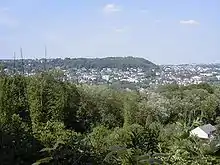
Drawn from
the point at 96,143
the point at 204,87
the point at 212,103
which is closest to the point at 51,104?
the point at 96,143

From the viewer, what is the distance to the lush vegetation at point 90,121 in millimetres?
5238

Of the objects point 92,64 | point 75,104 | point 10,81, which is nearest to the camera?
point 10,81

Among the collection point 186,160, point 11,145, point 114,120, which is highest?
point 186,160

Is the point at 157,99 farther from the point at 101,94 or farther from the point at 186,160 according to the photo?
the point at 186,160

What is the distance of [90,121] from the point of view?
126ft

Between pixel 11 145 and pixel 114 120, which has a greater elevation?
pixel 11 145

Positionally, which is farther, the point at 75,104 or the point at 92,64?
the point at 92,64

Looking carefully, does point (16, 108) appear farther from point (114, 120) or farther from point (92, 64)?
point (92, 64)

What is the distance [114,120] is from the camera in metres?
39.4

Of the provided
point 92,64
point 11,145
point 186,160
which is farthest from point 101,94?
point 92,64

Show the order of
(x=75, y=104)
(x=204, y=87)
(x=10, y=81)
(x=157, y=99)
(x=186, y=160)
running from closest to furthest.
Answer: (x=186, y=160) < (x=10, y=81) < (x=75, y=104) < (x=157, y=99) < (x=204, y=87)

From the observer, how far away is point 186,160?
435 centimetres

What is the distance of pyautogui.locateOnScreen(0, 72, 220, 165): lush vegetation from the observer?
17.2 feet

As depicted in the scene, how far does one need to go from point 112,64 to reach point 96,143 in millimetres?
112842
